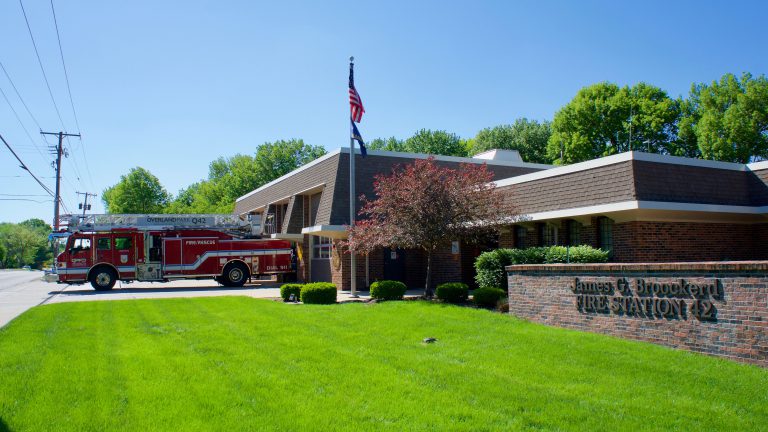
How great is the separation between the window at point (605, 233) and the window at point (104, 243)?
20.6 meters

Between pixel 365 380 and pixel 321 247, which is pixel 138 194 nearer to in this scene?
pixel 321 247

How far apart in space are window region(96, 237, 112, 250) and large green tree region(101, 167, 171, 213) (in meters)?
44.6

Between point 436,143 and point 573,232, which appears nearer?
point 573,232

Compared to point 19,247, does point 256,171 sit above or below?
above

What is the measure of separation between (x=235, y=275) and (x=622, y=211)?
18.8m

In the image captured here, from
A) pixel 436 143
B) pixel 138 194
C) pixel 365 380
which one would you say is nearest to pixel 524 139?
pixel 436 143

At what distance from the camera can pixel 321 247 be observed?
26859 mm

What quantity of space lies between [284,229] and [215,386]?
69.6 feet

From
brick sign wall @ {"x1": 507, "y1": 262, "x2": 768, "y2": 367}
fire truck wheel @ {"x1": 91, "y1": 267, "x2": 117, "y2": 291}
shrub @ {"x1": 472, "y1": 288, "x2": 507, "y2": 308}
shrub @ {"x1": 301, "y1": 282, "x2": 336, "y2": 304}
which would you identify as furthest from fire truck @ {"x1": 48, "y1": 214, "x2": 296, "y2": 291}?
brick sign wall @ {"x1": 507, "y1": 262, "x2": 768, "y2": 367}

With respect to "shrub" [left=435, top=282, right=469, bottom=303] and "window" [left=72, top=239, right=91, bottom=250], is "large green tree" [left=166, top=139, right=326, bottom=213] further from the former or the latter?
"shrub" [left=435, top=282, right=469, bottom=303]

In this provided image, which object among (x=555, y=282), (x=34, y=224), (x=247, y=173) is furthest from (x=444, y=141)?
(x=34, y=224)

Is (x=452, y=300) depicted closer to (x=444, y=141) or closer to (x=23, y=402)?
(x=23, y=402)

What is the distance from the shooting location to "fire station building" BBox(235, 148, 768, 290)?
16.0 metres

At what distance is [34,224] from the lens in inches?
7200
